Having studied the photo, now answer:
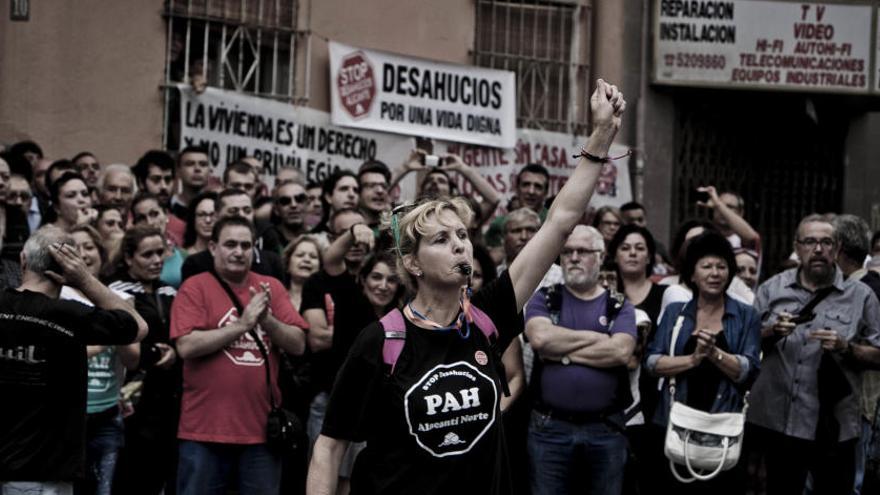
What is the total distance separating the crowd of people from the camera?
7.36 m

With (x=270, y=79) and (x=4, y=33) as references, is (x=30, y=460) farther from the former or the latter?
(x=270, y=79)

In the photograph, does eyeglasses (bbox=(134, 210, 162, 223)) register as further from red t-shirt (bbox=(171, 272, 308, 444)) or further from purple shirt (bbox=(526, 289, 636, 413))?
purple shirt (bbox=(526, 289, 636, 413))

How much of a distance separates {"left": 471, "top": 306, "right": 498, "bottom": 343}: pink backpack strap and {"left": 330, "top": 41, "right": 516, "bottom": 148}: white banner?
31.8ft

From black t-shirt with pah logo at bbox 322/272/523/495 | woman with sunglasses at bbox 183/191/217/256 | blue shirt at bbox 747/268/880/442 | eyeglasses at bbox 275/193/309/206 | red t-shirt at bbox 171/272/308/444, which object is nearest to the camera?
black t-shirt with pah logo at bbox 322/272/523/495

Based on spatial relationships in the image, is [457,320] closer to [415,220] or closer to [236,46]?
[415,220]

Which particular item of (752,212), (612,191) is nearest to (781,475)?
(612,191)

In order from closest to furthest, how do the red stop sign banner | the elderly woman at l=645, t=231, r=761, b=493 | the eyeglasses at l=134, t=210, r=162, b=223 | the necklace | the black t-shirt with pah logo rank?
the black t-shirt with pah logo
the necklace
the elderly woman at l=645, t=231, r=761, b=493
the eyeglasses at l=134, t=210, r=162, b=223
the red stop sign banner

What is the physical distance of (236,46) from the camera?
14.9 metres

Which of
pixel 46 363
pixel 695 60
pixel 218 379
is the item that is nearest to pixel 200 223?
pixel 218 379

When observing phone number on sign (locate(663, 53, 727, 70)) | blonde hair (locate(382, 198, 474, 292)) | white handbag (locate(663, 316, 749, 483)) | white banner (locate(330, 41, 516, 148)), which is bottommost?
white handbag (locate(663, 316, 749, 483))

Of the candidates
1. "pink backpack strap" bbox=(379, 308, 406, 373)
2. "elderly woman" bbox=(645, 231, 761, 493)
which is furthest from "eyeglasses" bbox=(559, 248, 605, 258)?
"pink backpack strap" bbox=(379, 308, 406, 373)

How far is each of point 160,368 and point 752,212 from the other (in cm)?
1085

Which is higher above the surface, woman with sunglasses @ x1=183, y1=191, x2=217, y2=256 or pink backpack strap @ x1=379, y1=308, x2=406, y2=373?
woman with sunglasses @ x1=183, y1=191, x2=217, y2=256

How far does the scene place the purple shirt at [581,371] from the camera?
29.0ft
